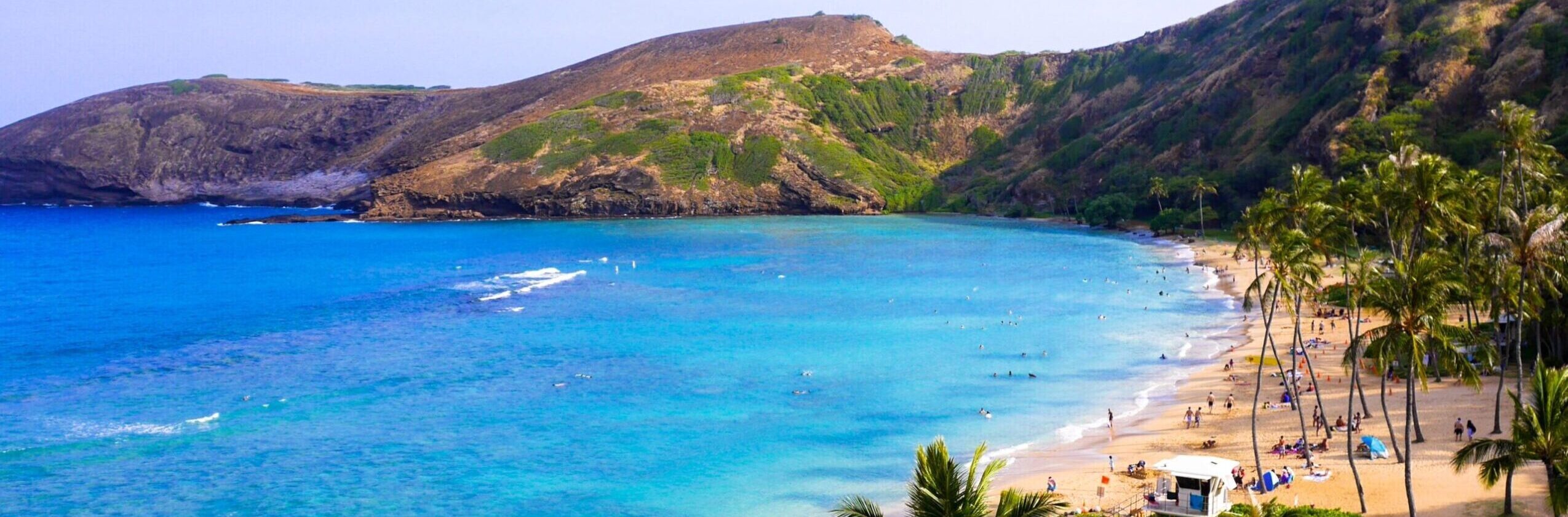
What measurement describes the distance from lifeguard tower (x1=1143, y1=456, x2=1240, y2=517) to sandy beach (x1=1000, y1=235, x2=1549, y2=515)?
4.92 ft

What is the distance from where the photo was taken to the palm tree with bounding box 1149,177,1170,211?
13488cm

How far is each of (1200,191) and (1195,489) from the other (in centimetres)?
9927

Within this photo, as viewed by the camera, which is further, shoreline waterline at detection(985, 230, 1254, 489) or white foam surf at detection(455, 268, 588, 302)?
white foam surf at detection(455, 268, 588, 302)

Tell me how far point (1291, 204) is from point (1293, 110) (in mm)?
103115

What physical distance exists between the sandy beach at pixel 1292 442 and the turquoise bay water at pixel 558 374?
8.94ft

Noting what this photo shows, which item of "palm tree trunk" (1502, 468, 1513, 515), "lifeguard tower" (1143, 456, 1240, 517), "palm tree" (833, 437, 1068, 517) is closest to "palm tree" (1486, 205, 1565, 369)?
"palm tree trunk" (1502, 468, 1513, 515)

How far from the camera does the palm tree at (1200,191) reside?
12287 cm

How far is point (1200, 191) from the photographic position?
12306 cm

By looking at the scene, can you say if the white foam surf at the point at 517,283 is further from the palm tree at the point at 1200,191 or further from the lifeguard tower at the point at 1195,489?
the lifeguard tower at the point at 1195,489

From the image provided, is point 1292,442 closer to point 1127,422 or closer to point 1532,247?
point 1127,422

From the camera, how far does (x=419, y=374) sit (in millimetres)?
59875

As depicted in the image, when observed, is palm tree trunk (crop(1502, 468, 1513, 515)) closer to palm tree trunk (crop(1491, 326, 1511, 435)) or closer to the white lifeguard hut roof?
the white lifeguard hut roof

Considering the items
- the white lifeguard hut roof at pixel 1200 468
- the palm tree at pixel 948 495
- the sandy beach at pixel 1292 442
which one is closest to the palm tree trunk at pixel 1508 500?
the sandy beach at pixel 1292 442

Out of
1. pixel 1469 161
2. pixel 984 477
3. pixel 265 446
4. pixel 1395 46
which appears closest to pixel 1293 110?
pixel 1395 46
